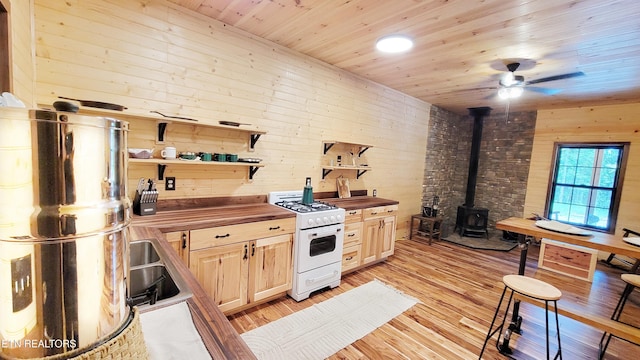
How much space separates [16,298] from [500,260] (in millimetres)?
5332

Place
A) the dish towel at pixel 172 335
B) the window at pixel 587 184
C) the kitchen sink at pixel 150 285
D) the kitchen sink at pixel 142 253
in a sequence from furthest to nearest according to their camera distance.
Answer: the window at pixel 587 184 < the kitchen sink at pixel 142 253 < the kitchen sink at pixel 150 285 < the dish towel at pixel 172 335

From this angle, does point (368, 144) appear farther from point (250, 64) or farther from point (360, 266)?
point (250, 64)

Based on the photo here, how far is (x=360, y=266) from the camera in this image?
3.62 metres

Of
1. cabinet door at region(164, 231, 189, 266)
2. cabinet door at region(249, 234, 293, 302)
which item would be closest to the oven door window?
cabinet door at region(249, 234, 293, 302)

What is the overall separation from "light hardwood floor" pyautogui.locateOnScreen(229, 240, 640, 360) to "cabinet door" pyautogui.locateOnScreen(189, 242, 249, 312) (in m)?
0.24

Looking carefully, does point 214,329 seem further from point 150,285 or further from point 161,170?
point 161,170

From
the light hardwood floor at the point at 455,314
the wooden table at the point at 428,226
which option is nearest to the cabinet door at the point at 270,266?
the light hardwood floor at the point at 455,314

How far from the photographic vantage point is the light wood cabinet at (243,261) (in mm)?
2213

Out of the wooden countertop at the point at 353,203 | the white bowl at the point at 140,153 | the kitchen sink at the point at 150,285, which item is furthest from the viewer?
the wooden countertop at the point at 353,203

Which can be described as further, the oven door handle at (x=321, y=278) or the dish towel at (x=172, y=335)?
the oven door handle at (x=321, y=278)

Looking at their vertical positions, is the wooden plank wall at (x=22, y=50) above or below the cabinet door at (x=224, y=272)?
above

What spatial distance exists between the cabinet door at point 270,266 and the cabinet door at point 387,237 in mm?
1633

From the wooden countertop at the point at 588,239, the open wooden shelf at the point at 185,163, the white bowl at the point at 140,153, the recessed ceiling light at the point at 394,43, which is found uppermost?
the recessed ceiling light at the point at 394,43

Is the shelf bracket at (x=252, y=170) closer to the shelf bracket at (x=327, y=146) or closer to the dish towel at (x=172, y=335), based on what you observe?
the shelf bracket at (x=327, y=146)
